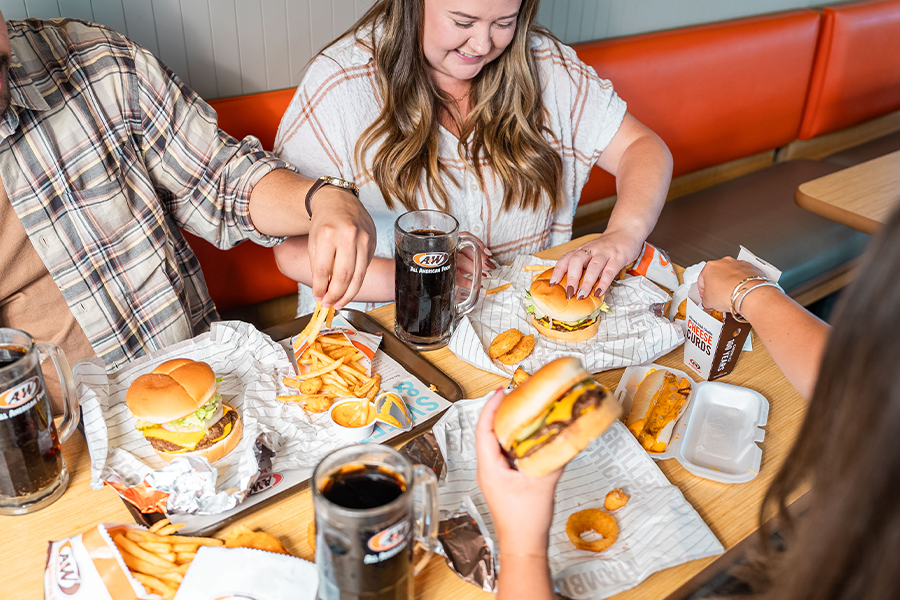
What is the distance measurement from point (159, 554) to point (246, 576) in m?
0.14

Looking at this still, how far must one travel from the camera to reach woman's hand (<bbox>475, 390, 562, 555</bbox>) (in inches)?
33.7

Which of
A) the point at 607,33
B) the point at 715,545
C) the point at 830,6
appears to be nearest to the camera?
the point at 715,545

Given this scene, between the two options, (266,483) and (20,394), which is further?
(266,483)

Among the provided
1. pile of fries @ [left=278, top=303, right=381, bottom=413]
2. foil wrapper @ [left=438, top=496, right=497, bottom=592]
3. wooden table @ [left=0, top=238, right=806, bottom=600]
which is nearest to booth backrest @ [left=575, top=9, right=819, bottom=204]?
pile of fries @ [left=278, top=303, right=381, bottom=413]

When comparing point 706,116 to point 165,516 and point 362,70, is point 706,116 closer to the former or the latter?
point 362,70

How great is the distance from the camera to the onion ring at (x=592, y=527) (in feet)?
3.35

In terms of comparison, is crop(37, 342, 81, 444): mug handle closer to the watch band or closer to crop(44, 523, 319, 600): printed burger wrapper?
crop(44, 523, 319, 600): printed burger wrapper

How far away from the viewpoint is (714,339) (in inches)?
54.7

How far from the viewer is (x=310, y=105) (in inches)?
77.3

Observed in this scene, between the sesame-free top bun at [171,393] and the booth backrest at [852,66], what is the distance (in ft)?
12.5

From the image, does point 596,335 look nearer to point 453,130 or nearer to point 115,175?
point 453,130

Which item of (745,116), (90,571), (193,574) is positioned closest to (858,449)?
(193,574)

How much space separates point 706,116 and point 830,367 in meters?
3.01

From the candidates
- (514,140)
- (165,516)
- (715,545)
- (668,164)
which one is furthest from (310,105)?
(715,545)
